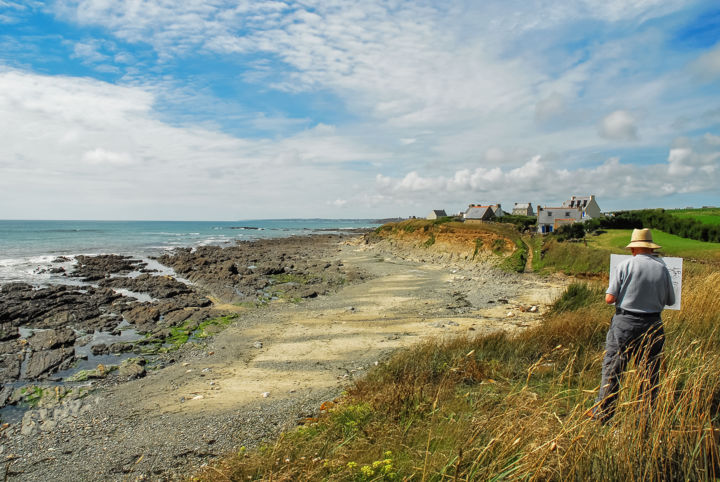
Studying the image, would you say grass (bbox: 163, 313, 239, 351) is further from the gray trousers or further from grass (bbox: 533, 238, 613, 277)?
grass (bbox: 533, 238, 613, 277)

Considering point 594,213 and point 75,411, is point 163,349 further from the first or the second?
point 594,213

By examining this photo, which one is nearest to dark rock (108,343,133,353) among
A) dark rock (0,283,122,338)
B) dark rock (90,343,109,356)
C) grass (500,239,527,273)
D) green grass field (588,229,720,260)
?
dark rock (90,343,109,356)

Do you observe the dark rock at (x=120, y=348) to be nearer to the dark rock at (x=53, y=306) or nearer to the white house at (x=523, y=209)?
the dark rock at (x=53, y=306)

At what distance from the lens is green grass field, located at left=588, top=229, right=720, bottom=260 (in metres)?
17.0

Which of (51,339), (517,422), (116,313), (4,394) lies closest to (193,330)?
(51,339)

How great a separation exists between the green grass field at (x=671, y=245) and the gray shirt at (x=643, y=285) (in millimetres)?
16418

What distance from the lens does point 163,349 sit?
12562mm

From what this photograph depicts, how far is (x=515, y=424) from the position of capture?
9.37 ft

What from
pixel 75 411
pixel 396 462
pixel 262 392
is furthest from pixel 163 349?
pixel 396 462

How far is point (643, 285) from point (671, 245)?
1996 centimetres

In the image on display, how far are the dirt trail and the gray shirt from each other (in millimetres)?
5553

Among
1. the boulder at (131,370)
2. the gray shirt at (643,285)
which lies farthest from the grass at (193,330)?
the gray shirt at (643,285)

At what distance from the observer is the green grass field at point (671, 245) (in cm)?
1703

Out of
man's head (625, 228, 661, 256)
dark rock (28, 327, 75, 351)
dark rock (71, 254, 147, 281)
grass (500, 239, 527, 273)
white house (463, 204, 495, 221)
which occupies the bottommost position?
dark rock (28, 327, 75, 351)
